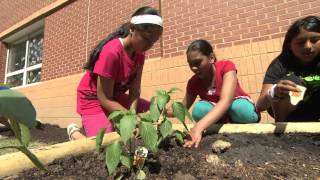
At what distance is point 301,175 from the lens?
166 centimetres

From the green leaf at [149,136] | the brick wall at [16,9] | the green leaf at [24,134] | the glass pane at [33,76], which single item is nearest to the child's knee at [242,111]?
the green leaf at [149,136]

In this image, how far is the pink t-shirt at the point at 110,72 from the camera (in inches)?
111

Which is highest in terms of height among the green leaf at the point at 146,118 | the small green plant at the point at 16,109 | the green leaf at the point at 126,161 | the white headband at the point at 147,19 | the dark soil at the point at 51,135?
the white headband at the point at 147,19

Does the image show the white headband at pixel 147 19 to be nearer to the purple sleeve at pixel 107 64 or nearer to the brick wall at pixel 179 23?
the purple sleeve at pixel 107 64

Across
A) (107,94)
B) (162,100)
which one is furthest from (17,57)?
(162,100)

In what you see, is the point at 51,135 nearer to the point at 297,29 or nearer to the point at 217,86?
the point at 217,86

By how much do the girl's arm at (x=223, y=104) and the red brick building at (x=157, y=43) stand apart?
1.19 m

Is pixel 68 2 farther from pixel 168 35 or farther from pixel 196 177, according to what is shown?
pixel 196 177

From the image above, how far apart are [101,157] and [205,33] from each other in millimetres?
3416

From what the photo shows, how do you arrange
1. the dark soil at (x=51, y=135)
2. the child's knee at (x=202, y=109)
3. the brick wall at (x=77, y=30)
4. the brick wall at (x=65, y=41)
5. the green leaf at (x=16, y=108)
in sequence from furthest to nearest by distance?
the brick wall at (x=65, y=41), the brick wall at (x=77, y=30), the dark soil at (x=51, y=135), the child's knee at (x=202, y=109), the green leaf at (x=16, y=108)

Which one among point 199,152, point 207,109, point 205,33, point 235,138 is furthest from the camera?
point 205,33

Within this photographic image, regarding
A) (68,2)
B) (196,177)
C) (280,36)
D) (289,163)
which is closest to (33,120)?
(196,177)

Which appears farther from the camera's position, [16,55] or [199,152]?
[16,55]

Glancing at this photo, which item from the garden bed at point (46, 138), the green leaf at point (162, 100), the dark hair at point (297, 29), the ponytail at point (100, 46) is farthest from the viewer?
the garden bed at point (46, 138)
